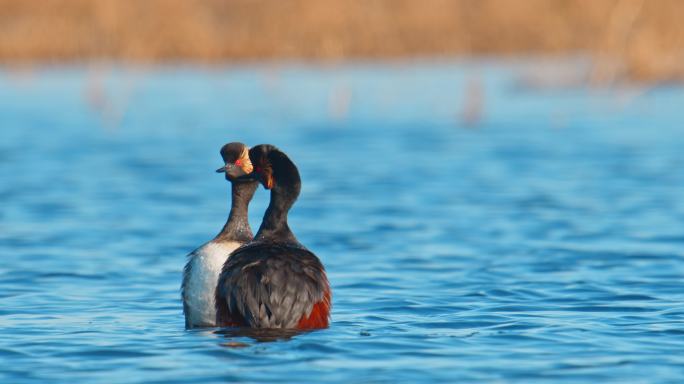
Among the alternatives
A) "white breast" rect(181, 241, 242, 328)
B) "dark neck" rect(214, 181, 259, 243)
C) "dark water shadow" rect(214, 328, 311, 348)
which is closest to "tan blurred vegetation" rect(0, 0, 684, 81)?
"dark neck" rect(214, 181, 259, 243)

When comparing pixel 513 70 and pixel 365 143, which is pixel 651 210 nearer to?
pixel 365 143

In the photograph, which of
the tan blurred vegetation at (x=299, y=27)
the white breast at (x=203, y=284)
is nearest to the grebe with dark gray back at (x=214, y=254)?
the white breast at (x=203, y=284)

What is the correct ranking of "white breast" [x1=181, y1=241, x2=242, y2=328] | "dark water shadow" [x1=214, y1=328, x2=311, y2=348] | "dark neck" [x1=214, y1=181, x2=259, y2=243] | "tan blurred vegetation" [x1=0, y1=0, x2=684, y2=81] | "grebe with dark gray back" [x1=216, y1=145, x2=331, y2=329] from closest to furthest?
"grebe with dark gray back" [x1=216, y1=145, x2=331, y2=329] < "dark water shadow" [x1=214, y1=328, x2=311, y2=348] < "white breast" [x1=181, y1=241, x2=242, y2=328] < "dark neck" [x1=214, y1=181, x2=259, y2=243] < "tan blurred vegetation" [x1=0, y1=0, x2=684, y2=81]

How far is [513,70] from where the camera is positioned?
3259 centimetres

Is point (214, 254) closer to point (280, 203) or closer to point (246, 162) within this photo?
point (280, 203)

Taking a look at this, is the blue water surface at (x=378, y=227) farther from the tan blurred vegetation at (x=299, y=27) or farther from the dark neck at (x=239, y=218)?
the tan blurred vegetation at (x=299, y=27)

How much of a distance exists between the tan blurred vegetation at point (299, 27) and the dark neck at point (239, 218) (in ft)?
69.6

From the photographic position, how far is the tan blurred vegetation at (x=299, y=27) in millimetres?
31891

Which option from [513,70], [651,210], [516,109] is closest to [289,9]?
[513,70]

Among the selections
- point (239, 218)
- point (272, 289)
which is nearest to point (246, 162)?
point (239, 218)

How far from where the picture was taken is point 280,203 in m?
7.91

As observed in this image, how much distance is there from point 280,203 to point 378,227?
5394mm

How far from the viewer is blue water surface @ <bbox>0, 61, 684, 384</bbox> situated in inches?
281

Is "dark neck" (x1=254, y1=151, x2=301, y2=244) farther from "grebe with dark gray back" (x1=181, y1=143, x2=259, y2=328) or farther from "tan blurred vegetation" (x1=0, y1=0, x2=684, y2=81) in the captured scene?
"tan blurred vegetation" (x1=0, y1=0, x2=684, y2=81)
